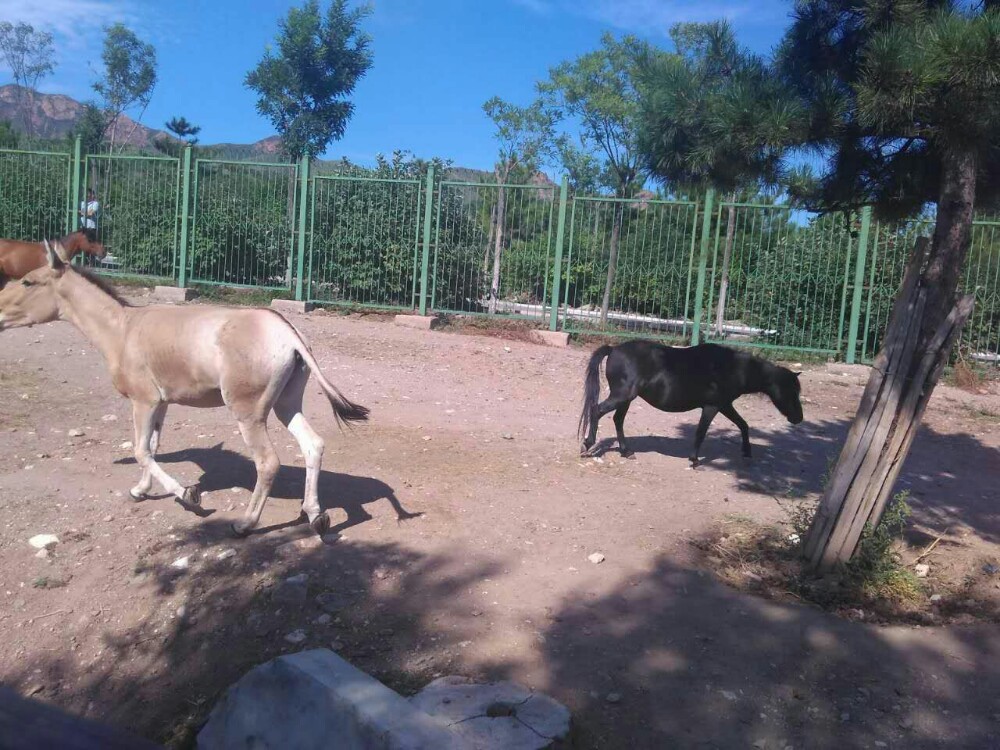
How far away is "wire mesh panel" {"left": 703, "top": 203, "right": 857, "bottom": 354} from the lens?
13195 mm

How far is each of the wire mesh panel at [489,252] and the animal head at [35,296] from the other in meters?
8.12

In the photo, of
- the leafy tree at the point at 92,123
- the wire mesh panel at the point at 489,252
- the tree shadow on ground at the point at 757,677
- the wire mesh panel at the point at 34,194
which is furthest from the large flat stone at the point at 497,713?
the leafy tree at the point at 92,123

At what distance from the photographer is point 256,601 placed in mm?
4980

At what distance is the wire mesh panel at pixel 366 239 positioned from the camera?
48.3ft

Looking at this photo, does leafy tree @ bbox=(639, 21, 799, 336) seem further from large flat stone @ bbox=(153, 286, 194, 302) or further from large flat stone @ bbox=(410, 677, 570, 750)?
large flat stone @ bbox=(153, 286, 194, 302)

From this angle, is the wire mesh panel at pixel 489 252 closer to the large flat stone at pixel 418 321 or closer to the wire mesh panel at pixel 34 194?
the large flat stone at pixel 418 321

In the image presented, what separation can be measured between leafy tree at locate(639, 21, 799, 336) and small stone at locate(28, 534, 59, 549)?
4536 millimetres

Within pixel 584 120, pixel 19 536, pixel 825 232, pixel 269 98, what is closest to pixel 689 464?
pixel 19 536

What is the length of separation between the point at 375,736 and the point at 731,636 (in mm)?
2167

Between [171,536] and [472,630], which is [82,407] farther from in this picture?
[472,630]

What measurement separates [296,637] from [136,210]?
1330cm

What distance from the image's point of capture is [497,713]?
3602 mm

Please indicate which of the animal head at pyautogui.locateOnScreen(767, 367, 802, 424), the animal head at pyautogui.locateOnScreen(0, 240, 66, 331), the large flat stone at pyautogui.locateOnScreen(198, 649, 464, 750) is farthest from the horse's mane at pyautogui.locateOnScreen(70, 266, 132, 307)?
the animal head at pyautogui.locateOnScreen(767, 367, 802, 424)

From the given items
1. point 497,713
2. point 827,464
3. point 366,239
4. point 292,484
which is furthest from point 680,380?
point 366,239
